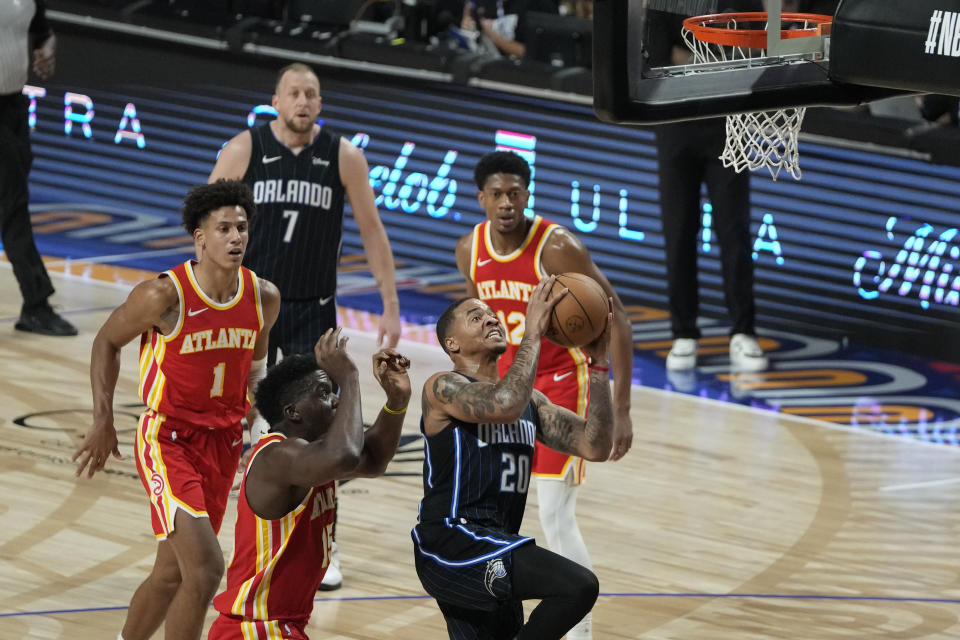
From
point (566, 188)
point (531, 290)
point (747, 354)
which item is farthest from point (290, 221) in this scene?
point (566, 188)

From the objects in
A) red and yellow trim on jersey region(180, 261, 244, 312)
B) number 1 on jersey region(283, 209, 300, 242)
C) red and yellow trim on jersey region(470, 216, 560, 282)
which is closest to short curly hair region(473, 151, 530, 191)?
red and yellow trim on jersey region(470, 216, 560, 282)

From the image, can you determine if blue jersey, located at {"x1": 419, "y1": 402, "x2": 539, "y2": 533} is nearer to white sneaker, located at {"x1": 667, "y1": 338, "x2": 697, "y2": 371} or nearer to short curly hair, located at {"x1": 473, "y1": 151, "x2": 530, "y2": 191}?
short curly hair, located at {"x1": 473, "y1": 151, "x2": 530, "y2": 191}

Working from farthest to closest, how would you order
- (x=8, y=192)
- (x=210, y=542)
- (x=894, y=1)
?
(x=8, y=192) → (x=210, y=542) → (x=894, y=1)

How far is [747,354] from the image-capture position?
10.2m

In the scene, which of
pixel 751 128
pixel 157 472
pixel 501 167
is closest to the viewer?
pixel 157 472

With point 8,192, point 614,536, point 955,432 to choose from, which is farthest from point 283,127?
point 955,432

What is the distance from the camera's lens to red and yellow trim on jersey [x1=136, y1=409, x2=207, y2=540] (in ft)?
16.8

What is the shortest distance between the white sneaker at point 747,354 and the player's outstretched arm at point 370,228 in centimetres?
381

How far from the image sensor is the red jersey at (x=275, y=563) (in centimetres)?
461

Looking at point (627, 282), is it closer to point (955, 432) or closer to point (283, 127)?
point (955, 432)

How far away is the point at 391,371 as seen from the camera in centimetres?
459

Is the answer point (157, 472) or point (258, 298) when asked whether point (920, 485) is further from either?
point (157, 472)

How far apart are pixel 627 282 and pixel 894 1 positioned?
6.87 m

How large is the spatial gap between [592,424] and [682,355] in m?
5.33
